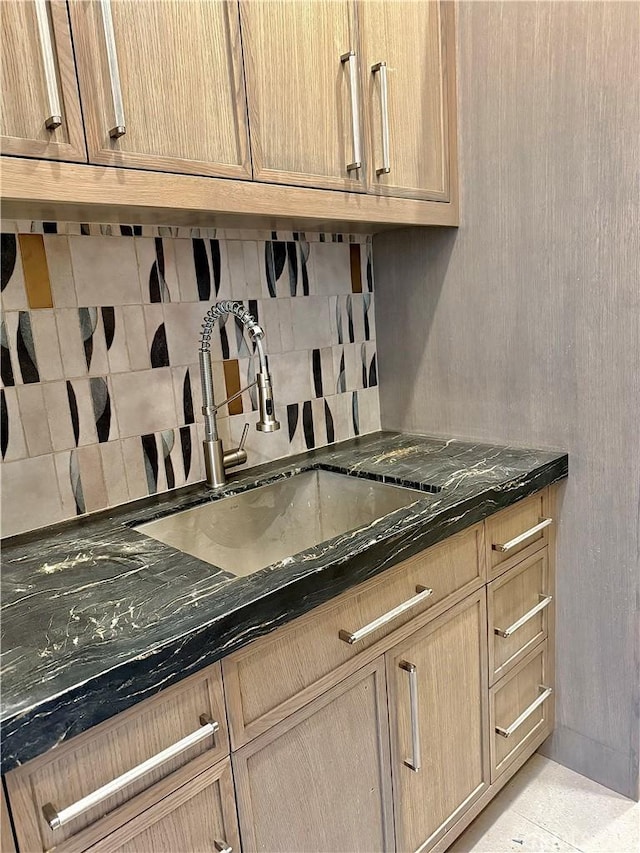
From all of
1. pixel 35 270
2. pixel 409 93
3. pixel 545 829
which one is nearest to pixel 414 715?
pixel 545 829

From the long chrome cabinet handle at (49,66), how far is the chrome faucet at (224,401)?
0.53 metres

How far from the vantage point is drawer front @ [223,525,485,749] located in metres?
0.87

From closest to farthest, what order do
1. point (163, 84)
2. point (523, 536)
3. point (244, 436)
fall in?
point (163, 84) < point (523, 536) < point (244, 436)

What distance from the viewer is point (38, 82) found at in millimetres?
842

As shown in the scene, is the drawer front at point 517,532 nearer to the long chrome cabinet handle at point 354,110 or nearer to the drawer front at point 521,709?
the drawer front at point 521,709

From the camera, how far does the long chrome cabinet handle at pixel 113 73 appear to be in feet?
2.90

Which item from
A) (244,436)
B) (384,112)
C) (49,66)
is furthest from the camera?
(244,436)

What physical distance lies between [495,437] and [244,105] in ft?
3.27

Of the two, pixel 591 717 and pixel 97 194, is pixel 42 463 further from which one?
pixel 591 717

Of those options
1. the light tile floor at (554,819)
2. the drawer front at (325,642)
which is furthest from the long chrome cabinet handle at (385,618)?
the light tile floor at (554,819)

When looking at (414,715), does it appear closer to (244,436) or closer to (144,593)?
(144,593)

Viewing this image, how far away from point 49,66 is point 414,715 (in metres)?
1.22

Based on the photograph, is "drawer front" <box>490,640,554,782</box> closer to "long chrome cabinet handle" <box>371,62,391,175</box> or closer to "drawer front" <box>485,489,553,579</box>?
"drawer front" <box>485,489,553,579</box>

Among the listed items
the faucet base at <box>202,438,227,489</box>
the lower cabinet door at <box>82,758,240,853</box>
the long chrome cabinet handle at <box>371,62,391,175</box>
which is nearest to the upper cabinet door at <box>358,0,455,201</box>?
the long chrome cabinet handle at <box>371,62,391,175</box>
